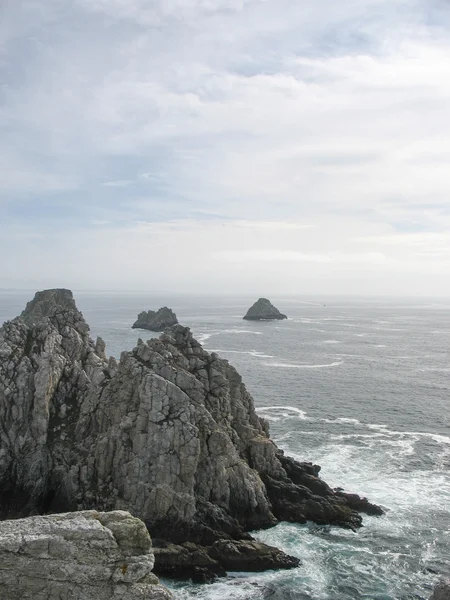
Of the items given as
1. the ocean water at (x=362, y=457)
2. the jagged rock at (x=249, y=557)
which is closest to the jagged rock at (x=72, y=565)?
the ocean water at (x=362, y=457)

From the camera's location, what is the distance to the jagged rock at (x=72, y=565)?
2447 centimetres

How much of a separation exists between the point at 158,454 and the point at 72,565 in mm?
22345

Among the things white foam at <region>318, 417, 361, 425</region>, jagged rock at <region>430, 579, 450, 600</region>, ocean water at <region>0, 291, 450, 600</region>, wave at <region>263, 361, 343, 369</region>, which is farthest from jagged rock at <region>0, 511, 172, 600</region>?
wave at <region>263, 361, 343, 369</region>

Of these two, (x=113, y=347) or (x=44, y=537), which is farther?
(x=113, y=347)

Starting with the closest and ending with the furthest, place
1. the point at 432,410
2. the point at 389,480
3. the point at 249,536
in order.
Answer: the point at 249,536 → the point at 389,480 → the point at 432,410

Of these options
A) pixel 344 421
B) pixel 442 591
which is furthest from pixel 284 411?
pixel 442 591

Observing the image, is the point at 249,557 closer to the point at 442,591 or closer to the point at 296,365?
the point at 442,591

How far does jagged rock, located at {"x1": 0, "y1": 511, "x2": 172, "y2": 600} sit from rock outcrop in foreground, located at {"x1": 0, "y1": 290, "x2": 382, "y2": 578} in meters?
16.7

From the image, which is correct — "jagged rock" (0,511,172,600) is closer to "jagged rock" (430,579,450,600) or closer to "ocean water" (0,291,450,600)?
"ocean water" (0,291,450,600)

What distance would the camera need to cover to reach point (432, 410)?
8331 centimetres

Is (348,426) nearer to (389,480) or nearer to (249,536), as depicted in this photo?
(389,480)

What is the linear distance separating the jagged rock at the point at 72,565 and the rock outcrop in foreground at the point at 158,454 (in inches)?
659

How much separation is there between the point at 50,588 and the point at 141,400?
2540 cm

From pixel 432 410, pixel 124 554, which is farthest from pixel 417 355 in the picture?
pixel 124 554
